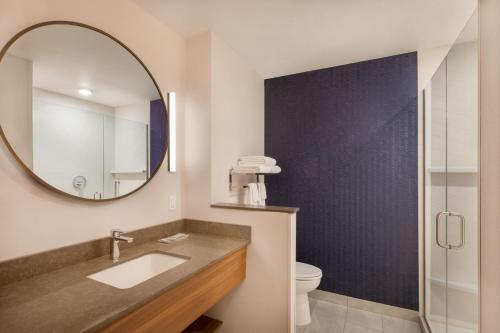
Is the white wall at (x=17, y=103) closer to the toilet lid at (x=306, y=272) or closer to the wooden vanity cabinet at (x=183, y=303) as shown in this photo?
the wooden vanity cabinet at (x=183, y=303)

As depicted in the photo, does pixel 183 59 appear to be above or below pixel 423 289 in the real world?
above

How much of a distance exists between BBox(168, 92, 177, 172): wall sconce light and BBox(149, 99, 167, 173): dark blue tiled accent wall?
4cm

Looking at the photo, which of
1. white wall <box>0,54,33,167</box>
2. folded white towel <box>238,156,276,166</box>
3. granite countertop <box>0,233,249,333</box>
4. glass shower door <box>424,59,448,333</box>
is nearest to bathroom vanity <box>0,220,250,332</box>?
granite countertop <box>0,233,249,333</box>

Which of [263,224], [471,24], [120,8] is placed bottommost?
[263,224]

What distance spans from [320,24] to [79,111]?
5.58 ft

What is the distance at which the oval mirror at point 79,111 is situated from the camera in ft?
3.51

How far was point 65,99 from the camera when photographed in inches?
49.1

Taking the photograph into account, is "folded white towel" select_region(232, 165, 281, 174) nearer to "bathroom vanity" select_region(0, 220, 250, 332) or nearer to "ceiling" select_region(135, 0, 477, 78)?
"bathroom vanity" select_region(0, 220, 250, 332)

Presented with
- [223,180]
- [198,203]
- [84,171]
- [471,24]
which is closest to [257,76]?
[223,180]

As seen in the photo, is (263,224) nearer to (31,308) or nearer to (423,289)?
(31,308)

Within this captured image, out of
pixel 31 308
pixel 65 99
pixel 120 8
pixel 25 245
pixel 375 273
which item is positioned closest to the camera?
pixel 31 308

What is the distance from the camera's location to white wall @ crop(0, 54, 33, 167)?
1.02 m

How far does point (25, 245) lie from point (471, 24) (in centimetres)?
245

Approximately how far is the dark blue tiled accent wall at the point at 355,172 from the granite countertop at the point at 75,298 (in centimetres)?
151
